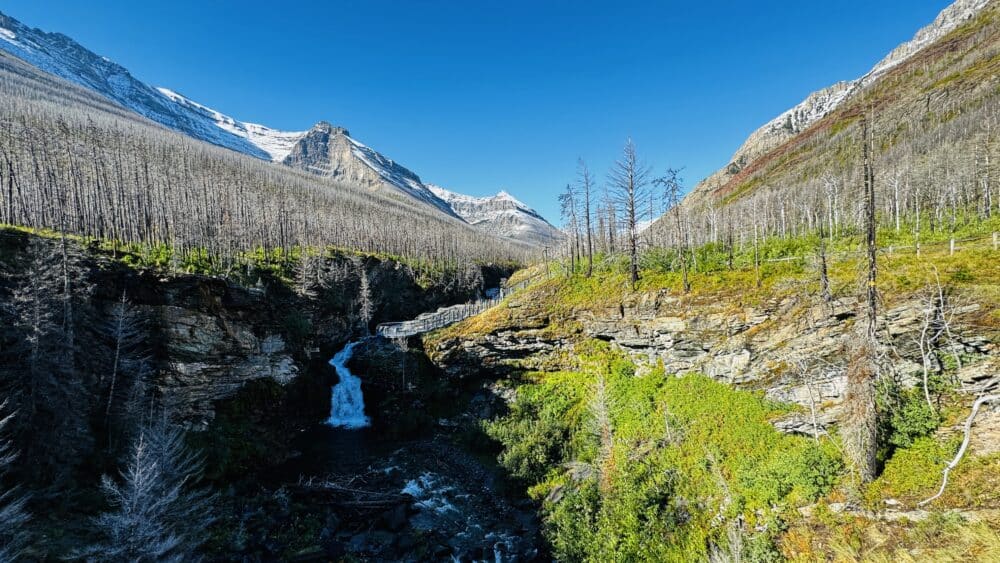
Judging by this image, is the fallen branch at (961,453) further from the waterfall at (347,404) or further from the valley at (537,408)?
the waterfall at (347,404)

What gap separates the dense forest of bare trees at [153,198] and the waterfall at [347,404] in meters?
28.8

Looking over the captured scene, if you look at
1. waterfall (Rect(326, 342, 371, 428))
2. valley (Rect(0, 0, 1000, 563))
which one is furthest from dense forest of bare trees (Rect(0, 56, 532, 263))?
waterfall (Rect(326, 342, 371, 428))

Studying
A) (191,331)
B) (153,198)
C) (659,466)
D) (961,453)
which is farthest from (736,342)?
(153,198)

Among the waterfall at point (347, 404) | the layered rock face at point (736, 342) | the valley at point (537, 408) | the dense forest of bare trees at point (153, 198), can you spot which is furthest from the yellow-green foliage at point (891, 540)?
the dense forest of bare trees at point (153, 198)

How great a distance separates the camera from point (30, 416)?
2058cm

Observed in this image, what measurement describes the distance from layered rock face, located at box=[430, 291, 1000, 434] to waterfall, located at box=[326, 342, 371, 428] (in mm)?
11338

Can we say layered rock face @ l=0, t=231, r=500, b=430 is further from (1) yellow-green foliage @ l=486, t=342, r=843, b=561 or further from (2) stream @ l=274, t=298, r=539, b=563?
(1) yellow-green foliage @ l=486, t=342, r=843, b=561

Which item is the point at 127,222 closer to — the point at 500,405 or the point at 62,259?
the point at 62,259

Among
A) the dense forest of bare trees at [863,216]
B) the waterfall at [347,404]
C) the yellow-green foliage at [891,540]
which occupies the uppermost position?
the dense forest of bare trees at [863,216]

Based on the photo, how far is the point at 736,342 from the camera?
84.7 feet

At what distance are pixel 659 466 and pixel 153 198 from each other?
289ft

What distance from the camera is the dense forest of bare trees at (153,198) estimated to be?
54.8 metres

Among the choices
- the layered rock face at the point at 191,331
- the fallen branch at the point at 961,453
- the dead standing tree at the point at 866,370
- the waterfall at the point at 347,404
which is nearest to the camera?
the fallen branch at the point at 961,453

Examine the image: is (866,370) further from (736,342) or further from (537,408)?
(537,408)
